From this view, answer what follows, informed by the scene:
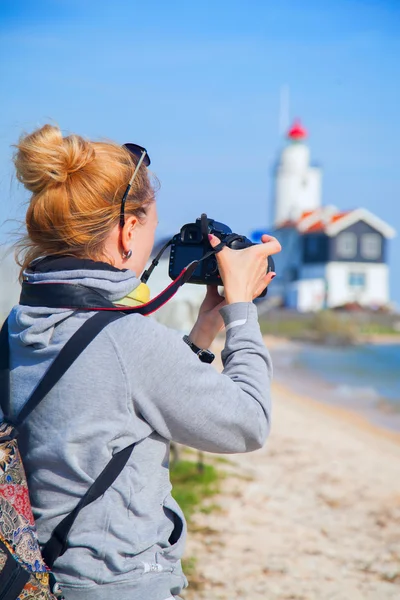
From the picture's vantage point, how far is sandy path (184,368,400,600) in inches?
182

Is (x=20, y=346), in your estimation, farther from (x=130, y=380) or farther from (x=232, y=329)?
(x=232, y=329)

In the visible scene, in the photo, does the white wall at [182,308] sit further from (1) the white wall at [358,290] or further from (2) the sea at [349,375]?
(1) the white wall at [358,290]

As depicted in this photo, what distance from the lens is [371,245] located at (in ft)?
187

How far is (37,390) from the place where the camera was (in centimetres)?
156

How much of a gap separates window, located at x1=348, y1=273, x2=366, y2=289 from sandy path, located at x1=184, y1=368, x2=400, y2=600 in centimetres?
4772

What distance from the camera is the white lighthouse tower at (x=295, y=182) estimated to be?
64.8 metres

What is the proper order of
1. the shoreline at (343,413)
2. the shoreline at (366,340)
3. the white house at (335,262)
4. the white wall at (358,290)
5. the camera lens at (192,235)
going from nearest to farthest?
the camera lens at (192,235) < the shoreline at (343,413) < the shoreline at (366,340) < the white house at (335,262) < the white wall at (358,290)

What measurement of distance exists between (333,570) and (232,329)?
12.4 ft

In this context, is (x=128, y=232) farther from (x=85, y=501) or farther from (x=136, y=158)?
(x=85, y=501)

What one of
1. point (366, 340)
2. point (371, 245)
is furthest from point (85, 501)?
point (371, 245)

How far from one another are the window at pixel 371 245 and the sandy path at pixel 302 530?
48173mm

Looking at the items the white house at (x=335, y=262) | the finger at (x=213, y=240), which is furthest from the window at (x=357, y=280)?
the finger at (x=213, y=240)

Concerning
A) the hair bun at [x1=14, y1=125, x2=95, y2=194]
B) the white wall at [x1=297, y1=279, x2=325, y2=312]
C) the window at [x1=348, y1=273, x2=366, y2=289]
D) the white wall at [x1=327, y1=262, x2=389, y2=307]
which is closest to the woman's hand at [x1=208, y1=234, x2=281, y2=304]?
the hair bun at [x1=14, y1=125, x2=95, y2=194]

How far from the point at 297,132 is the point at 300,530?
6516cm
